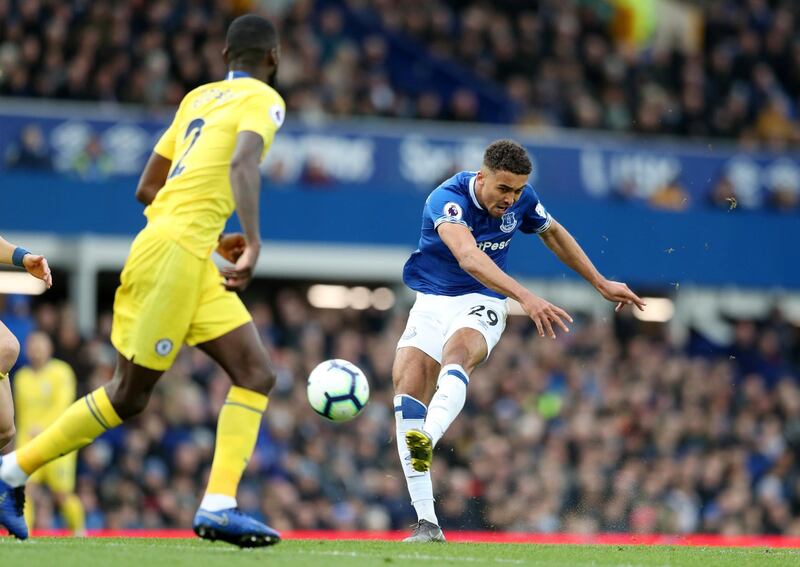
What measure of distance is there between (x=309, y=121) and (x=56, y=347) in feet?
16.9

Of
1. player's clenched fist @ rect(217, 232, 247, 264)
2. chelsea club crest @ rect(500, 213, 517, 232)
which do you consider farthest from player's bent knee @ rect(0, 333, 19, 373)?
chelsea club crest @ rect(500, 213, 517, 232)

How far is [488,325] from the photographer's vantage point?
887cm

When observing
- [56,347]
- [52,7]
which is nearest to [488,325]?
[56,347]

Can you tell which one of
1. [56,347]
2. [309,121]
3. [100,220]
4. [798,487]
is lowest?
[798,487]

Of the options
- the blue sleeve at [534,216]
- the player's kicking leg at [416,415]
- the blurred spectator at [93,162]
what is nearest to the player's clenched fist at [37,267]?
the player's kicking leg at [416,415]

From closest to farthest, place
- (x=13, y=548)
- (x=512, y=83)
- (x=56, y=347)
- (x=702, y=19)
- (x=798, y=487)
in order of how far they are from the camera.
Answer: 1. (x=13, y=548)
2. (x=56, y=347)
3. (x=798, y=487)
4. (x=512, y=83)
5. (x=702, y=19)

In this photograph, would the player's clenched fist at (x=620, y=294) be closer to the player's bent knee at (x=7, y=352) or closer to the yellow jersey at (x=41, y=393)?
the player's bent knee at (x=7, y=352)

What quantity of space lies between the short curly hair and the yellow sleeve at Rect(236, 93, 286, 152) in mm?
1908

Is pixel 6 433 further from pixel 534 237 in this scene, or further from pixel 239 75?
pixel 534 237

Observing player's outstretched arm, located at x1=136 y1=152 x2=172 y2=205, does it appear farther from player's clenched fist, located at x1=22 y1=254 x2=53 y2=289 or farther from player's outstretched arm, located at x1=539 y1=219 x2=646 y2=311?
player's outstretched arm, located at x1=539 y1=219 x2=646 y2=311

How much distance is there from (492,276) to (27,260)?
2.43 m

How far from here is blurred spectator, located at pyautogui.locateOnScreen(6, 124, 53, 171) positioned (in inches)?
701

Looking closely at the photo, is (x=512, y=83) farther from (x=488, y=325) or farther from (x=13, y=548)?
(x=13, y=548)

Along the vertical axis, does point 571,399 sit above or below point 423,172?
below
